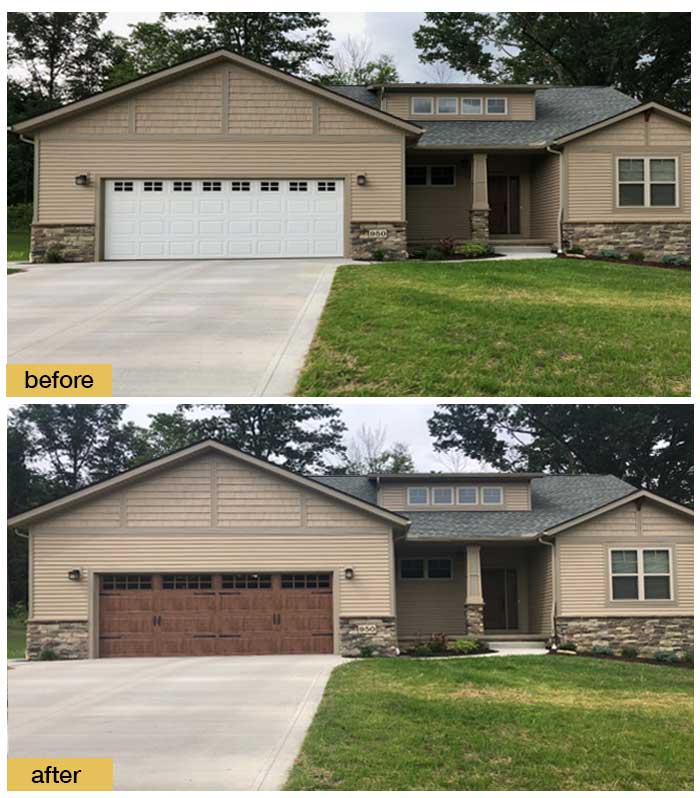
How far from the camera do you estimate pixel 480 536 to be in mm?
24641

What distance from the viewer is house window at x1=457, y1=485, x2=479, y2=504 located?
26922mm

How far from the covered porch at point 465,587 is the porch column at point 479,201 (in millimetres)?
8427

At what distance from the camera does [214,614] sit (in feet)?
71.1

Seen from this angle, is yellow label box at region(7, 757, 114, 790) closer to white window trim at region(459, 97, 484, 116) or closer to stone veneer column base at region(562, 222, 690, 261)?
stone veneer column base at region(562, 222, 690, 261)

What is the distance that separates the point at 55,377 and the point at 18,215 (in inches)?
1240

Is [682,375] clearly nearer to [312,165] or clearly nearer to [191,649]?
[191,649]

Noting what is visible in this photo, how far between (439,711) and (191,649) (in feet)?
36.9

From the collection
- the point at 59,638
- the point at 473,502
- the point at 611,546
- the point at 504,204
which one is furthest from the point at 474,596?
the point at 504,204

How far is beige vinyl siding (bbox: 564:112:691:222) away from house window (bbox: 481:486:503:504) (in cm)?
737

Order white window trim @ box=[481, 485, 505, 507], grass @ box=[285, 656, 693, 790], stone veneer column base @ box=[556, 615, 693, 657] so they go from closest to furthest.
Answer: grass @ box=[285, 656, 693, 790], stone veneer column base @ box=[556, 615, 693, 657], white window trim @ box=[481, 485, 505, 507]

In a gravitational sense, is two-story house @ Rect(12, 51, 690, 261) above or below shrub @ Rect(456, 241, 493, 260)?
above

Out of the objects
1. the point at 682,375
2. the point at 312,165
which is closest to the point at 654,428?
the point at 312,165

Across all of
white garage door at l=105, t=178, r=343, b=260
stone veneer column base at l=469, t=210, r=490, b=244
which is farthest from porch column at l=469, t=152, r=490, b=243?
white garage door at l=105, t=178, r=343, b=260

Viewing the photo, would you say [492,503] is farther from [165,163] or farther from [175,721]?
[175,721]
